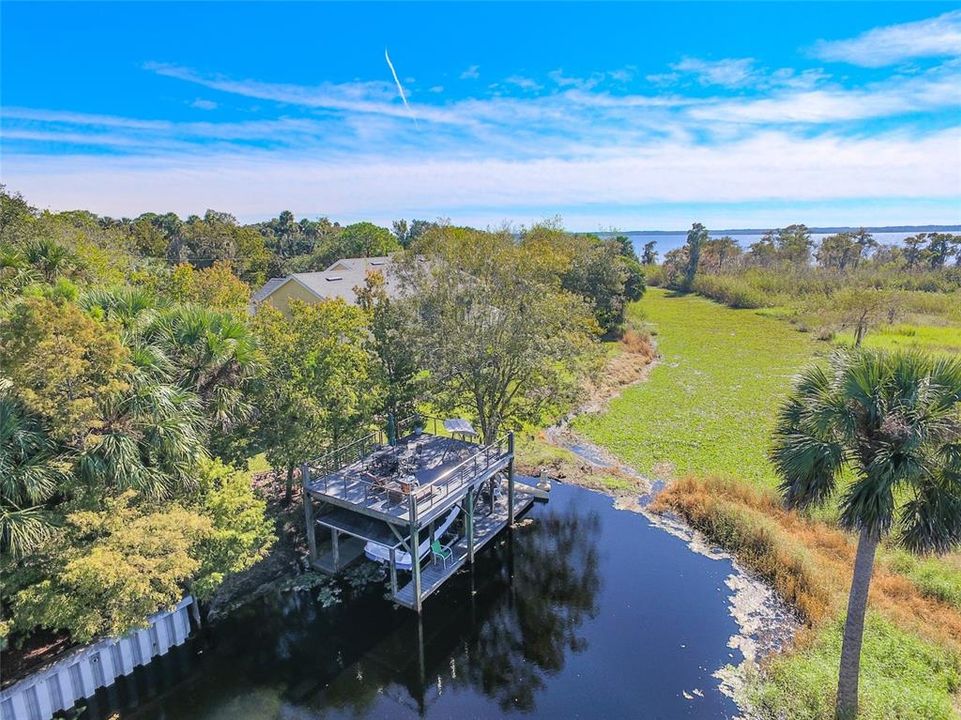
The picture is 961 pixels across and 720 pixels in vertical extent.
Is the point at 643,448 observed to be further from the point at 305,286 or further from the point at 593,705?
the point at 305,286

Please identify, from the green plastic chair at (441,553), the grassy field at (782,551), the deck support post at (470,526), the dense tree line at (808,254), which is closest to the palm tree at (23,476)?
the green plastic chair at (441,553)

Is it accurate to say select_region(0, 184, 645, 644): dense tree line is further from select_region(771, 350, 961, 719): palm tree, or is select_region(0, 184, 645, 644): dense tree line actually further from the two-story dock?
select_region(771, 350, 961, 719): palm tree

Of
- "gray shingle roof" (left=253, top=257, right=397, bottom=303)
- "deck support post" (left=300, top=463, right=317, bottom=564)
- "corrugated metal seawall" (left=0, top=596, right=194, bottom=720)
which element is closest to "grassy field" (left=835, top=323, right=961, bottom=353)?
"gray shingle roof" (left=253, top=257, right=397, bottom=303)

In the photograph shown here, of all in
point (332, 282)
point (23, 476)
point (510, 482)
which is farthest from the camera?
point (332, 282)

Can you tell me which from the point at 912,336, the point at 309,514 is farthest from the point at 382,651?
the point at 912,336

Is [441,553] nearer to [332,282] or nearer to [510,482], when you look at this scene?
[510,482]

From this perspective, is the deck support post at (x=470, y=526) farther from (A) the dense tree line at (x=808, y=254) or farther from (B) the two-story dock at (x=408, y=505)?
(A) the dense tree line at (x=808, y=254)
